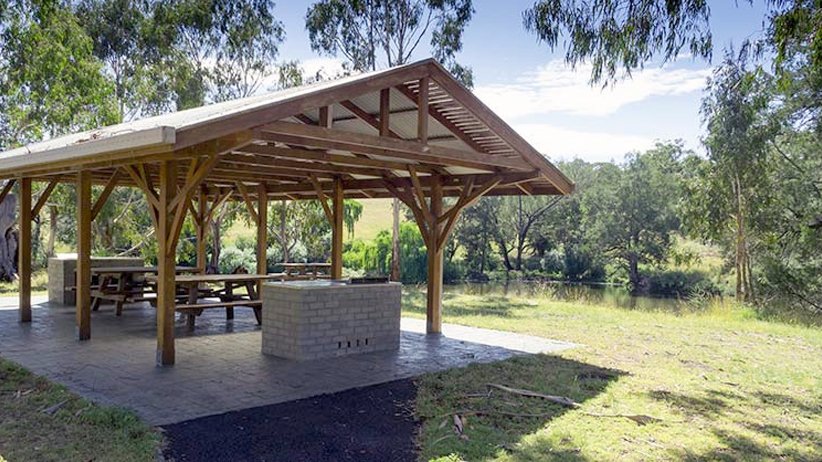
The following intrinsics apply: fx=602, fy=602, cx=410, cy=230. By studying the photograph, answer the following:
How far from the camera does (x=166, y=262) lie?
5730mm

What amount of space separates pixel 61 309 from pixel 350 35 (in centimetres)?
1087

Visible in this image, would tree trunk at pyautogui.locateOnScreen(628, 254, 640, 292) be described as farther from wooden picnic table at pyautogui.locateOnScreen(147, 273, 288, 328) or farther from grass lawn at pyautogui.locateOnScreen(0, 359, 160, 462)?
grass lawn at pyautogui.locateOnScreen(0, 359, 160, 462)

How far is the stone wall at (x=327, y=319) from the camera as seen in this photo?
6344 millimetres

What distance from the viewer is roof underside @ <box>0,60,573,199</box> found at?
494 centimetres

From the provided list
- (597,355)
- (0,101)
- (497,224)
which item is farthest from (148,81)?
(497,224)

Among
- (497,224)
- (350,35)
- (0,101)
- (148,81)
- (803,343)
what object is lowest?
(803,343)

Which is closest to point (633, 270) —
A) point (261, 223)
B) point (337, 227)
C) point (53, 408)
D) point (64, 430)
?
point (261, 223)

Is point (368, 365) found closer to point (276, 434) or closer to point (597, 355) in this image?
point (276, 434)

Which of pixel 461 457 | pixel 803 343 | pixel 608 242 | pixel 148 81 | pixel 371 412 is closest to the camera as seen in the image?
pixel 461 457

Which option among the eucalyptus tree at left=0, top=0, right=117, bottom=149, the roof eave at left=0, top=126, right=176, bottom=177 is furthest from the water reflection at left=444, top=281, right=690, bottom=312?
the roof eave at left=0, top=126, right=176, bottom=177

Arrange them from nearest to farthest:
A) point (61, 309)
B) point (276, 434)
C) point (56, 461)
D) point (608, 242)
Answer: point (56, 461)
point (276, 434)
point (61, 309)
point (608, 242)

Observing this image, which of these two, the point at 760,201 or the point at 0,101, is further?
the point at 760,201

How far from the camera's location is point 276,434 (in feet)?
13.2

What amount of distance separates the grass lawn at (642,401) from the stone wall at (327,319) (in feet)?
4.38
